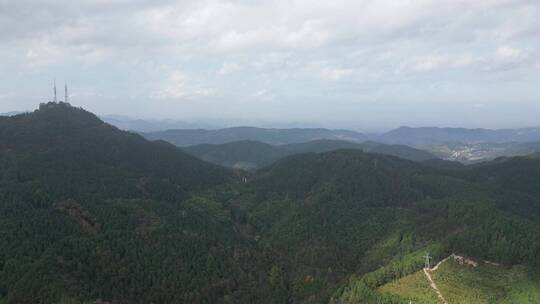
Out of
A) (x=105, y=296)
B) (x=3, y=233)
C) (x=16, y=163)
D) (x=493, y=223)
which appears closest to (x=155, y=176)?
(x=16, y=163)

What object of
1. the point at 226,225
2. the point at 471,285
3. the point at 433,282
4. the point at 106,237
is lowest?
the point at 226,225

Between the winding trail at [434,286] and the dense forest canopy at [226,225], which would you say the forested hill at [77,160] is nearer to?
the dense forest canopy at [226,225]

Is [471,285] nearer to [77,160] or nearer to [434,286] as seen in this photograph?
[434,286]

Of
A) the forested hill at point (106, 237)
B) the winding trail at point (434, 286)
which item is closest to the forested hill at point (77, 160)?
the forested hill at point (106, 237)

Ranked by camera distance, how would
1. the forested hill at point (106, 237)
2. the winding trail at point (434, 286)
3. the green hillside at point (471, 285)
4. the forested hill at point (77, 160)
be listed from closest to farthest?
1. the green hillside at point (471, 285)
2. the winding trail at point (434, 286)
3. the forested hill at point (106, 237)
4. the forested hill at point (77, 160)

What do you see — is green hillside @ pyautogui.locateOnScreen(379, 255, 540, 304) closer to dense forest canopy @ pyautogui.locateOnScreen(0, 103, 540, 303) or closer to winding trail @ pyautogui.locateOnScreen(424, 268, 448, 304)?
winding trail @ pyautogui.locateOnScreen(424, 268, 448, 304)

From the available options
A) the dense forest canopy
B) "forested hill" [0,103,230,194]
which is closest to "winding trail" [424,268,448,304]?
the dense forest canopy

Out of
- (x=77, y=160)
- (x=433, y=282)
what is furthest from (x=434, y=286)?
(x=77, y=160)

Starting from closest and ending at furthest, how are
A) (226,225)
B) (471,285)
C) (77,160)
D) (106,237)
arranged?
(471,285) → (106,237) → (226,225) → (77,160)
